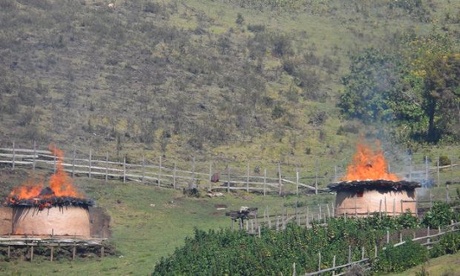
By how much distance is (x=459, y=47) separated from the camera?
121188mm

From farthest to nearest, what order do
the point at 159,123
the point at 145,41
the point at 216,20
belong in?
the point at 216,20
the point at 145,41
the point at 159,123

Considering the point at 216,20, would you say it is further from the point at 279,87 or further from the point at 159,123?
Answer: the point at 159,123

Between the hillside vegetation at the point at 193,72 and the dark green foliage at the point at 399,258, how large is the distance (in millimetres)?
38195

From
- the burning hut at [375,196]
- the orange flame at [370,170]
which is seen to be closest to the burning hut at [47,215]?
the burning hut at [375,196]

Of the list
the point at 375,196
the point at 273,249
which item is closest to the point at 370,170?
the point at 375,196

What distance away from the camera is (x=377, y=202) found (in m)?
75.0

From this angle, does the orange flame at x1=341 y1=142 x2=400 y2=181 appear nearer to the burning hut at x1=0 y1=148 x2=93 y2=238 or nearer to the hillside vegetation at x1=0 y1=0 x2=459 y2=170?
the burning hut at x1=0 y1=148 x2=93 y2=238

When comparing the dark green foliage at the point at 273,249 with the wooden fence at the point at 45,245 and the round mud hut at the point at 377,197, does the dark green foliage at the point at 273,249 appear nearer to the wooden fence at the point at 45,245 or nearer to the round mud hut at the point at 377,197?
the round mud hut at the point at 377,197

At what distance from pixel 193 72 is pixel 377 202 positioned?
152 ft

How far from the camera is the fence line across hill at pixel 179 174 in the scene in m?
89.9

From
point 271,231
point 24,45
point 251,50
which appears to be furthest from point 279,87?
point 271,231

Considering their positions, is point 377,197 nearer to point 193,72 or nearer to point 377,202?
point 377,202

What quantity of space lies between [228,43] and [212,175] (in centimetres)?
3597

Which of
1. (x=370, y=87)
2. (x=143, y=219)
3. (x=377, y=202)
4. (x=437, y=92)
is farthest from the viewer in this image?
(x=370, y=87)
